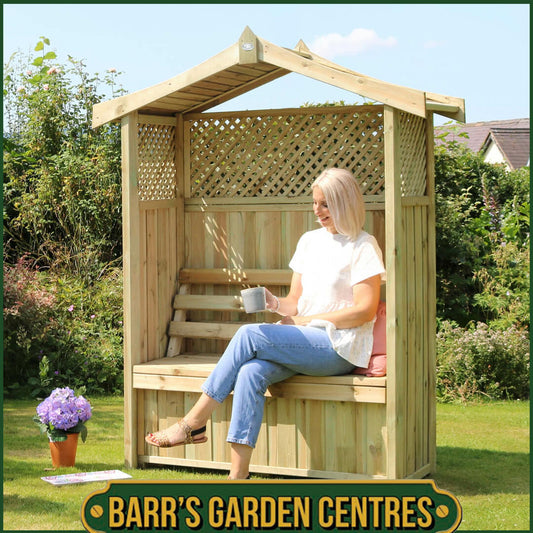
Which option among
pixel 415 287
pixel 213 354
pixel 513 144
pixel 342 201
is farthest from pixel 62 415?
pixel 513 144

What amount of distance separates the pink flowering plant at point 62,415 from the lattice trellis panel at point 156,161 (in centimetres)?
121

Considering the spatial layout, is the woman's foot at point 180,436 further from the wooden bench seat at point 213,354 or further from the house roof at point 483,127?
the house roof at point 483,127

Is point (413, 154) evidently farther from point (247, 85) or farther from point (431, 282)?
point (247, 85)

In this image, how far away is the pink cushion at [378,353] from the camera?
180 inches

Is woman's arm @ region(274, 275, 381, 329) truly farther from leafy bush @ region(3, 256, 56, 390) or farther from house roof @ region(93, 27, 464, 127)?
Answer: leafy bush @ region(3, 256, 56, 390)

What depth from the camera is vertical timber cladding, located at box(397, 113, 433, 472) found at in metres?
4.73

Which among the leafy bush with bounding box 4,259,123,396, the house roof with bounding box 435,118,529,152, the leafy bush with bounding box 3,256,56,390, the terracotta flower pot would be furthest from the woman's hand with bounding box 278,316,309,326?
the house roof with bounding box 435,118,529,152

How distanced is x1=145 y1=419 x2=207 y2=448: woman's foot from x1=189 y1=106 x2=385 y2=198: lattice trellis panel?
1.63m

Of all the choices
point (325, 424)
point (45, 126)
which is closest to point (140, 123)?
point (325, 424)

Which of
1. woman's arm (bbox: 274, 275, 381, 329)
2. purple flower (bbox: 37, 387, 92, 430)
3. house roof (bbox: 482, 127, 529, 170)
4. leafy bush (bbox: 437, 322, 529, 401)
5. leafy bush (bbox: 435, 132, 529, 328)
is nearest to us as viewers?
woman's arm (bbox: 274, 275, 381, 329)

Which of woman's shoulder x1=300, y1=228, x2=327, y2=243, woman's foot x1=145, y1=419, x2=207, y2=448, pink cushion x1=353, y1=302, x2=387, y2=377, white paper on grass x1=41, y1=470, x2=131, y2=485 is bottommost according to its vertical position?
white paper on grass x1=41, y1=470, x2=131, y2=485

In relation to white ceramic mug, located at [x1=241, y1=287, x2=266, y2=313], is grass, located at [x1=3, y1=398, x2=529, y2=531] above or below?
below

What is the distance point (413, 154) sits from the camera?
493 centimetres

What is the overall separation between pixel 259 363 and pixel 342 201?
36.1 inches
